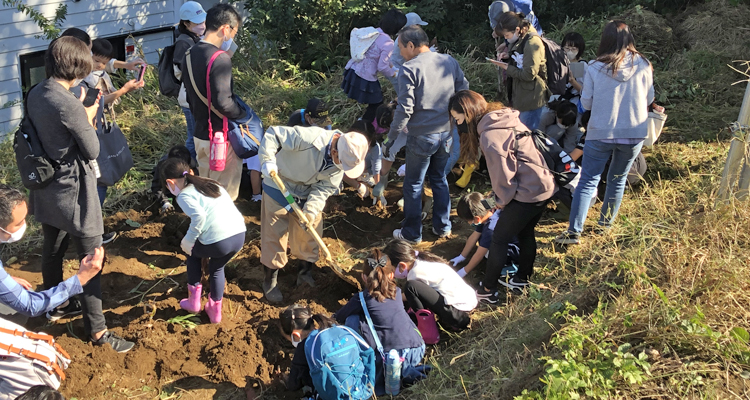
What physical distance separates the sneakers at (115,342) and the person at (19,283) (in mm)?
1141

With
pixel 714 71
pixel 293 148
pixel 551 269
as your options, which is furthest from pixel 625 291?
pixel 714 71

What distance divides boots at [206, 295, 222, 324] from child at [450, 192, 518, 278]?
2.01 meters

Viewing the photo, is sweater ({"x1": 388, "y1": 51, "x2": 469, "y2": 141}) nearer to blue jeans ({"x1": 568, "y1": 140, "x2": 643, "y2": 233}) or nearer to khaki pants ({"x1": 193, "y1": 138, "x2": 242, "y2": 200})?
blue jeans ({"x1": 568, "y1": 140, "x2": 643, "y2": 233})

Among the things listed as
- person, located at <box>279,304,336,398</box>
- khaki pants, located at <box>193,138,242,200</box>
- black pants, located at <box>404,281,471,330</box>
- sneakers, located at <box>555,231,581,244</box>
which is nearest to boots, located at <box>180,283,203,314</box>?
person, located at <box>279,304,336,398</box>

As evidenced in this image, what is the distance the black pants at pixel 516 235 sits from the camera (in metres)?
4.38

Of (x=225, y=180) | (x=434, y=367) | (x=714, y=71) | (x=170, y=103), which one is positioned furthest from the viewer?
(x=170, y=103)

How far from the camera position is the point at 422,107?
507 centimetres

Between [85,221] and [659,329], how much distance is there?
356cm

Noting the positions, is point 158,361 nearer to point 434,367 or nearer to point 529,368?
point 434,367

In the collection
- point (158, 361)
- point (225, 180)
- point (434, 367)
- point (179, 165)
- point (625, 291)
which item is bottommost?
point (158, 361)

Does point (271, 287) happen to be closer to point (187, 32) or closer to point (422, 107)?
point (422, 107)

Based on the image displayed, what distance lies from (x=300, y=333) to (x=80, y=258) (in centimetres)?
161

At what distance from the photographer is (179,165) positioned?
407 cm

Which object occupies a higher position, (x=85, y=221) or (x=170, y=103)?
(x=85, y=221)
